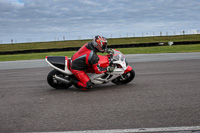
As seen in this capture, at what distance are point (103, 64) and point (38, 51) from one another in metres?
30.2

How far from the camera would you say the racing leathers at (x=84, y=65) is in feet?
22.2

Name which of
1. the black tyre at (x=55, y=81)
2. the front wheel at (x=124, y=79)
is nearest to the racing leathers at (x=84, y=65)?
the black tyre at (x=55, y=81)

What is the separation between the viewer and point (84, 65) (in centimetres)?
693

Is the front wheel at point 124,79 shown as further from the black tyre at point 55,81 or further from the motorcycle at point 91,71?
the black tyre at point 55,81

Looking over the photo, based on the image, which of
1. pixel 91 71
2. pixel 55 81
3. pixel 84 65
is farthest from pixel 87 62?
pixel 55 81

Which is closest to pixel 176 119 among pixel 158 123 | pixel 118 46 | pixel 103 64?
pixel 158 123

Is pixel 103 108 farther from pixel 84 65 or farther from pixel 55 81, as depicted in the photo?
pixel 55 81

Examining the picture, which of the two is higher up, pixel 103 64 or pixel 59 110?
pixel 103 64

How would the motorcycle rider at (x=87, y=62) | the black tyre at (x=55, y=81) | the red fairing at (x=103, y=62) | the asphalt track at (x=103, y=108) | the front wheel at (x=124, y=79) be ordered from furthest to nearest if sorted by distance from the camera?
the front wheel at (x=124, y=79) < the black tyre at (x=55, y=81) < the red fairing at (x=103, y=62) < the motorcycle rider at (x=87, y=62) < the asphalt track at (x=103, y=108)

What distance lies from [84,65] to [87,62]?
0.21 meters

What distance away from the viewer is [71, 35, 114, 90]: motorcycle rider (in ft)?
22.1

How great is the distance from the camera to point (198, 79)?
25.5 feet

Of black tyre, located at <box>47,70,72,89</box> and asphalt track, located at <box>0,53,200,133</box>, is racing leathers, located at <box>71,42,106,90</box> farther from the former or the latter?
black tyre, located at <box>47,70,72,89</box>

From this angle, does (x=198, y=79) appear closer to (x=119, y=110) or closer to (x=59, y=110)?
(x=119, y=110)
